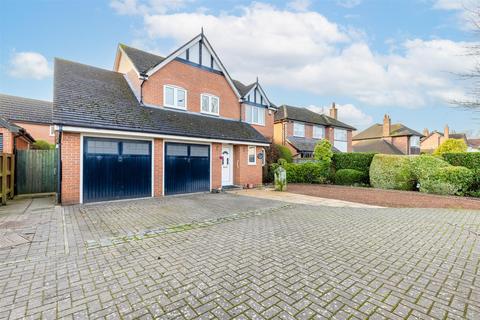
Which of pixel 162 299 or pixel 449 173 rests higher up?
pixel 449 173

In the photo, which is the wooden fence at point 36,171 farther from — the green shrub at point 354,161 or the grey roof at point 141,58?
the green shrub at point 354,161

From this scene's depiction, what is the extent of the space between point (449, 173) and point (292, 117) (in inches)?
615

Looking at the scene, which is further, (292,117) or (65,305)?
(292,117)

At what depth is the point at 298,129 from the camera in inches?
1067

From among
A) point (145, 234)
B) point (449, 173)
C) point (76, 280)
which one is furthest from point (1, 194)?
point (449, 173)

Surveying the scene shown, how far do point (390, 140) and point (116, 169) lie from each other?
137ft

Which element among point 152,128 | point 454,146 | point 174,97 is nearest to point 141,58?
point 174,97

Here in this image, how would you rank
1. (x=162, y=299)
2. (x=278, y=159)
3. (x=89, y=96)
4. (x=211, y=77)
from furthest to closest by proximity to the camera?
(x=278, y=159) → (x=211, y=77) → (x=89, y=96) → (x=162, y=299)

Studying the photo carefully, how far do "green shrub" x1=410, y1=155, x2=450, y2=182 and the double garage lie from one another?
40.5ft

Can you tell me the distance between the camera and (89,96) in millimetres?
10781

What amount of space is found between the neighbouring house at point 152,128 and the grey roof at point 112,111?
0.04 m

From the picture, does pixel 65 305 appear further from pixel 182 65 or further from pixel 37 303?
pixel 182 65

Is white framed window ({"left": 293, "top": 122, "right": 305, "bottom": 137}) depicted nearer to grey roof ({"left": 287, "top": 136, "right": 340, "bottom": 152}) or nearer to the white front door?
grey roof ({"left": 287, "top": 136, "right": 340, "bottom": 152})

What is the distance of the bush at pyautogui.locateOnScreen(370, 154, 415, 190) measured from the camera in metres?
14.4
